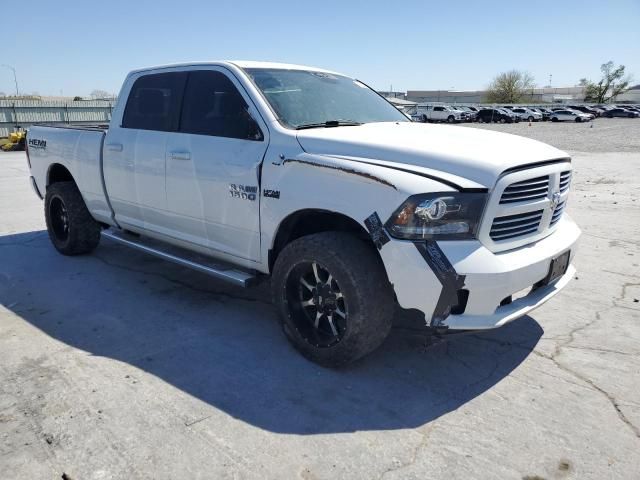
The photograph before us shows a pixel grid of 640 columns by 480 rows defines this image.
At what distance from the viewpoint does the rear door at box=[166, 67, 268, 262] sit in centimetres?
380

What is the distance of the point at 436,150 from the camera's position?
3.22 meters

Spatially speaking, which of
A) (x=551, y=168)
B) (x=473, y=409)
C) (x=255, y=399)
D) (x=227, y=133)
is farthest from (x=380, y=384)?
(x=227, y=133)

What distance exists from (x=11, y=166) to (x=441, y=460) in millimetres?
15779

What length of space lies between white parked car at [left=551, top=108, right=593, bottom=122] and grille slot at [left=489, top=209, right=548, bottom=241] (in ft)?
178

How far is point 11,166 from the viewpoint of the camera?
49.1 feet

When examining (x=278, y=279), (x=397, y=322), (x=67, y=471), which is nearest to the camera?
(x=67, y=471)

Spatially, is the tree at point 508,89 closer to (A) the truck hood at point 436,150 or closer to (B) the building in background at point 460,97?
(B) the building in background at point 460,97

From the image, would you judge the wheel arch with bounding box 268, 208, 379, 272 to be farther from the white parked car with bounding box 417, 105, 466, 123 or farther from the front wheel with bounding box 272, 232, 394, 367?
the white parked car with bounding box 417, 105, 466, 123

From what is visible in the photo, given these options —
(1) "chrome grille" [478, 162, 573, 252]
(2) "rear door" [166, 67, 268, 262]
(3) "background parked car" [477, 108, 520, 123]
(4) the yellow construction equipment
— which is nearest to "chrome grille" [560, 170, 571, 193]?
(1) "chrome grille" [478, 162, 573, 252]

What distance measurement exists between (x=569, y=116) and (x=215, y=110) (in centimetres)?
5504

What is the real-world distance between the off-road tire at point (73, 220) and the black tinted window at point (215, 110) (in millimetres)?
2155

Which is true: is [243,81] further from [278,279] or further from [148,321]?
[148,321]

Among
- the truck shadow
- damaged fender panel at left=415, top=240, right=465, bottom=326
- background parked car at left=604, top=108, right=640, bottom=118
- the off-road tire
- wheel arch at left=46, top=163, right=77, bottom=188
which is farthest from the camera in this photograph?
background parked car at left=604, top=108, right=640, bottom=118

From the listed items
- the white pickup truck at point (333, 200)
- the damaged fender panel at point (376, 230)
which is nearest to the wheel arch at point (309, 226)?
the white pickup truck at point (333, 200)
